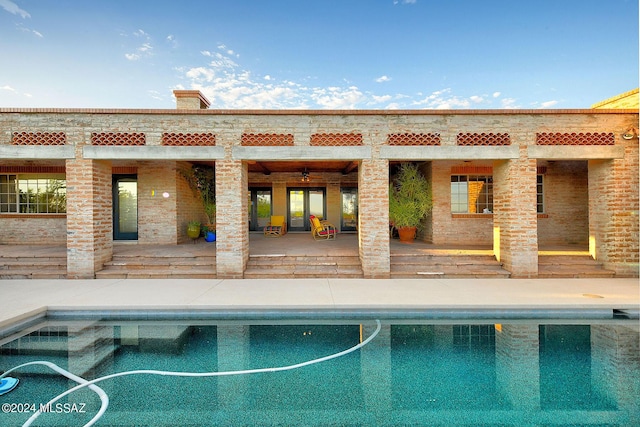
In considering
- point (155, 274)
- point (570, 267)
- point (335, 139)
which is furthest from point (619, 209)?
point (155, 274)

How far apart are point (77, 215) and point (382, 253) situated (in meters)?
7.02

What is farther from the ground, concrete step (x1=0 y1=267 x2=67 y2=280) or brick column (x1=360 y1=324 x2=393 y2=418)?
concrete step (x1=0 y1=267 x2=67 y2=280)

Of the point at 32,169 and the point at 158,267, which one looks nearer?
the point at 158,267

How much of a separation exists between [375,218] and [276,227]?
268 inches

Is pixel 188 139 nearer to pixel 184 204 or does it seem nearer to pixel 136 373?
pixel 184 204

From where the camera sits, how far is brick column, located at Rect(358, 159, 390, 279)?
6973 millimetres

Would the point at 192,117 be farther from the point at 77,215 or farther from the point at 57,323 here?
the point at 57,323

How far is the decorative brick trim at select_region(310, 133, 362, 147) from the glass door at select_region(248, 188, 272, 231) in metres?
7.62

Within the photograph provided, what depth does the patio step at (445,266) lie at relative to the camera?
7.16 metres

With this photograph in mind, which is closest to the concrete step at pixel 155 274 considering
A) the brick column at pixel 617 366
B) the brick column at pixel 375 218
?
the brick column at pixel 375 218

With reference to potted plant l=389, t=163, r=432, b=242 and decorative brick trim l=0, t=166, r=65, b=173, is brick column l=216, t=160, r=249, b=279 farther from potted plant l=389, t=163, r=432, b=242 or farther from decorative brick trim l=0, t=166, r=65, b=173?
decorative brick trim l=0, t=166, r=65, b=173

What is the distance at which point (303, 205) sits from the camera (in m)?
14.3

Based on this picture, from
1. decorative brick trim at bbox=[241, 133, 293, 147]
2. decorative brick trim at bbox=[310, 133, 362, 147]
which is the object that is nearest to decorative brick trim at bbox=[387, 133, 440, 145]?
decorative brick trim at bbox=[310, 133, 362, 147]

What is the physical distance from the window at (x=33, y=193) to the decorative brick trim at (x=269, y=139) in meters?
7.99
